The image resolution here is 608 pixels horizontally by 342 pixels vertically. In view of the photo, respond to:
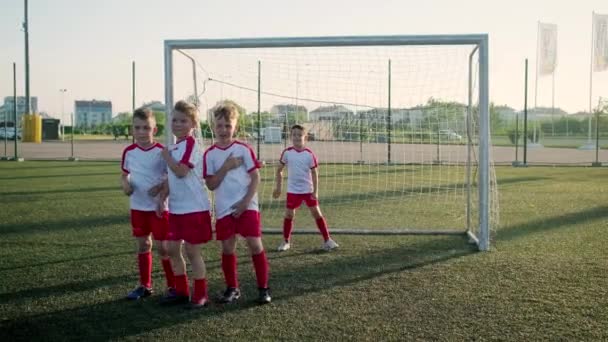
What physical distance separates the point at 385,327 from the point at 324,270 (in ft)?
5.66

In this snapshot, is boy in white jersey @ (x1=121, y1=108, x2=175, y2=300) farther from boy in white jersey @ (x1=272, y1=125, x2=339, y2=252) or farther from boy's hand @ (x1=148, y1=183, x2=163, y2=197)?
boy in white jersey @ (x1=272, y1=125, x2=339, y2=252)

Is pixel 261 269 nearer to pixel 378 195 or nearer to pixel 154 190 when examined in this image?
pixel 154 190

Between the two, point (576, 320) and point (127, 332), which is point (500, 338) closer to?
point (576, 320)

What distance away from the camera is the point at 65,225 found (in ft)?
27.0

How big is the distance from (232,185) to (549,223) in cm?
559

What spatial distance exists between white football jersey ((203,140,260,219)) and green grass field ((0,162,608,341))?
81 centimetres

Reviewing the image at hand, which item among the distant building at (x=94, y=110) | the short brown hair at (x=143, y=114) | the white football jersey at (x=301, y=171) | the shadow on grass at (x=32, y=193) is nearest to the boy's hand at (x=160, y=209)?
the short brown hair at (x=143, y=114)

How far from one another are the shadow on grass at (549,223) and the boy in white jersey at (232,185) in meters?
3.89

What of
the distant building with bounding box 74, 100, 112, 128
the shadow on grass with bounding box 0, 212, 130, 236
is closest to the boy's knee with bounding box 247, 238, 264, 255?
the shadow on grass with bounding box 0, 212, 130, 236

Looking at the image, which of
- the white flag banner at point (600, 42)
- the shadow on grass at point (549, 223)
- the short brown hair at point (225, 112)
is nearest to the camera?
the short brown hair at point (225, 112)

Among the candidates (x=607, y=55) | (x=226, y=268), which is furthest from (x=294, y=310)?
(x=607, y=55)

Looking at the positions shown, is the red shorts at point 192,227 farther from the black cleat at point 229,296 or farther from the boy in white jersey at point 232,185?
the black cleat at point 229,296

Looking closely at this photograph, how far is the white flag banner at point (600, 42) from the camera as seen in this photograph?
25312mm

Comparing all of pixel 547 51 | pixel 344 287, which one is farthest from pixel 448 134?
pixel 547 51
